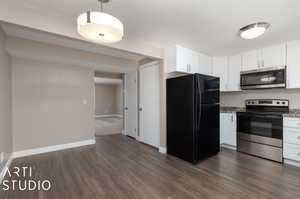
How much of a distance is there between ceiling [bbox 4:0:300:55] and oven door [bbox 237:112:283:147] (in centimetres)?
155

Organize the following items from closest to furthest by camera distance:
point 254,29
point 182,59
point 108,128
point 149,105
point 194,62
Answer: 1. point 254,29
2. point 182,59
3. point 194,62
4. point 149,105
5. point 108,128

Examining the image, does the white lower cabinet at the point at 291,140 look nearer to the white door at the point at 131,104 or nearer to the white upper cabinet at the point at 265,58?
the white upper cabinet at the point at 265,58

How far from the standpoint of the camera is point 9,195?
1.88 metres

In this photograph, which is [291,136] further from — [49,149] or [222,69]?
[49,149]

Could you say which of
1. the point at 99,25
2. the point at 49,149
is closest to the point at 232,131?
the point at 99,25

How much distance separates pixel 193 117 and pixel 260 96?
2.12 meters

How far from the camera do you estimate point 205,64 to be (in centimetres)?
382

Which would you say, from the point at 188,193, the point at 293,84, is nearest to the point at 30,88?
the point at 188,193

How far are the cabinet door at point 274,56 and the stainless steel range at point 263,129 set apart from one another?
32.6 inches

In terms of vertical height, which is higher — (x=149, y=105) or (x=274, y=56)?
(x=274, y=56)

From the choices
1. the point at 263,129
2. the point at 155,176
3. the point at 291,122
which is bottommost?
the point at 155,176

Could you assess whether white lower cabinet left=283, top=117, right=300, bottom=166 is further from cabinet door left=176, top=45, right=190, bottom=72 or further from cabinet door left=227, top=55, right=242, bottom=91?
cabinet door left=176, top=45, right=190, bottom=72

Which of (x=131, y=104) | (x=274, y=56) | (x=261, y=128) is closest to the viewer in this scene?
(x=261, y=128)

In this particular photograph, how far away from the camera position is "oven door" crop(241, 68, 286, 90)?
302 centimetres
